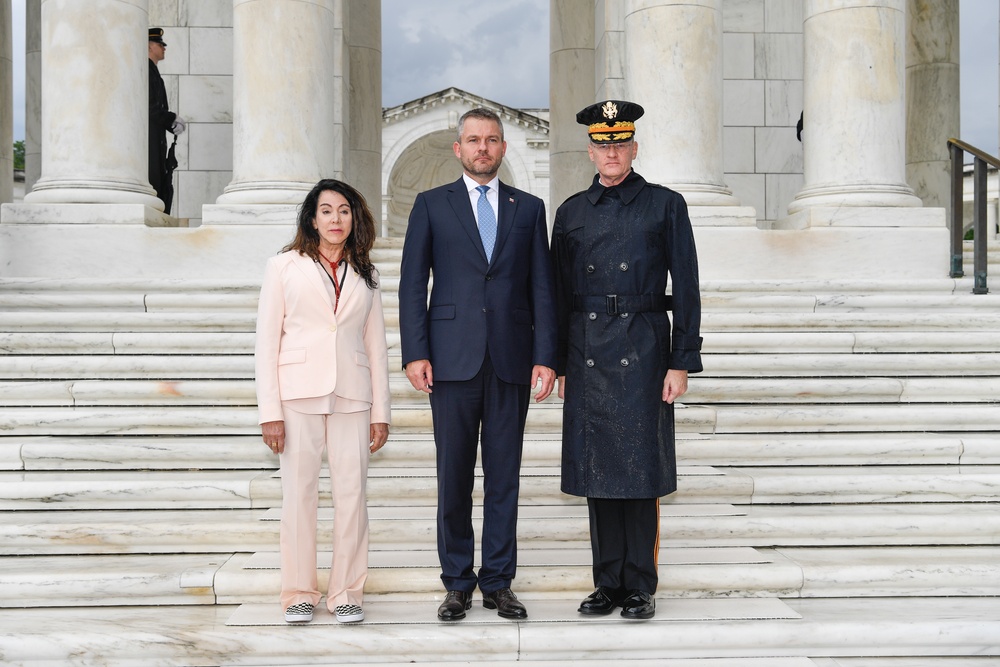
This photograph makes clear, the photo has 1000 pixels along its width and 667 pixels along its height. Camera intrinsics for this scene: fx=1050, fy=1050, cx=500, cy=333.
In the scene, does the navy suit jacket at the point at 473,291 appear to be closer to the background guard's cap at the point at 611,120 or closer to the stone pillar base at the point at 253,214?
the background guard's cap at the point at 611,120

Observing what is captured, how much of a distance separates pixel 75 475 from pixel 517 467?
3994mm

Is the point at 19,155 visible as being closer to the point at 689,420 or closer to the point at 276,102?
the point at 276,102

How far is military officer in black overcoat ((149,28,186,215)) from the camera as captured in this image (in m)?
14.4

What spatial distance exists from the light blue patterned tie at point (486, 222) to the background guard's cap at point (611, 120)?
0.69 metres

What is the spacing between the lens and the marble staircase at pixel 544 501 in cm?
575

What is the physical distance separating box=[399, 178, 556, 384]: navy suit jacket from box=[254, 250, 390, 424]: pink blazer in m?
0.29

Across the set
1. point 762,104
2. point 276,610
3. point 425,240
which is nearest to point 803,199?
point 762,104

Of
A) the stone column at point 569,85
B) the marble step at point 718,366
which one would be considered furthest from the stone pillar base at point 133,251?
the stone column at point 569,85

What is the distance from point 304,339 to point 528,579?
6.69 ft

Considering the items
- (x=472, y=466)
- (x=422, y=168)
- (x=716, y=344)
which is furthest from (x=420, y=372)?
(x=422, y=168)

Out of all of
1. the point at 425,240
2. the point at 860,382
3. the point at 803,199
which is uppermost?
the point at 803,199

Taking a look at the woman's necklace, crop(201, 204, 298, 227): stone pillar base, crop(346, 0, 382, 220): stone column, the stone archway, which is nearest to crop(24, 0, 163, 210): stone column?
crop(201, 204, 298, 227): stone pillar base

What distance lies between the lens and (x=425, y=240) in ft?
19.7

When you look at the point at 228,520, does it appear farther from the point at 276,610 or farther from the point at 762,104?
the point at 762,104
